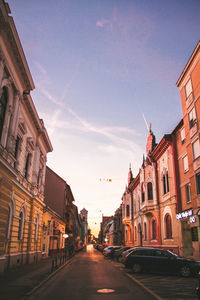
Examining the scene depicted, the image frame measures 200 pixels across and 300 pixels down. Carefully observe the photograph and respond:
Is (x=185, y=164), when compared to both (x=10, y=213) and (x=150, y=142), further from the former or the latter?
(x=10, y=213)

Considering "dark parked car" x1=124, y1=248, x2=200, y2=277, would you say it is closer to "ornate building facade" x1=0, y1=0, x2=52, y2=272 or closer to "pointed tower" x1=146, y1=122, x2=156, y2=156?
"ornate building facade" x1=0, y1=0, x2=52, y2=272

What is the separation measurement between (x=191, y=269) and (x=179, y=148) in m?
12.1

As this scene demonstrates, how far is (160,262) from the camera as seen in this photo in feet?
51.7

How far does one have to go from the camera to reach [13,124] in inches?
637

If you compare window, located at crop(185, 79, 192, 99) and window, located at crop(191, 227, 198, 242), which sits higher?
window, located at crop(185, 79, 192, 99)

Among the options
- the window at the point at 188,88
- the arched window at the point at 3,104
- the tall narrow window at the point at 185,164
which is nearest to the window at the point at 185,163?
the tall narrow window at the point at 185,164

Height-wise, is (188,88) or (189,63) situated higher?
(189,63)

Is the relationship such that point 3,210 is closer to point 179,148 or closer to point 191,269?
point 191,269

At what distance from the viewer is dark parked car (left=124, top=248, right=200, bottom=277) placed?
591 inches

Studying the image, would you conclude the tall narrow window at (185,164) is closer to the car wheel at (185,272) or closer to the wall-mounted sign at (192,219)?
the wall-mounted sign at (192,219)

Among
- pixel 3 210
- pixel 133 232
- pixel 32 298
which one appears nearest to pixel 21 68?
pixel 3 210

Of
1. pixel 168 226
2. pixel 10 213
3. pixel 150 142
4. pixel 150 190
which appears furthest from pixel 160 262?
pixel 150 142

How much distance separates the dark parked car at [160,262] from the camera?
1500cm

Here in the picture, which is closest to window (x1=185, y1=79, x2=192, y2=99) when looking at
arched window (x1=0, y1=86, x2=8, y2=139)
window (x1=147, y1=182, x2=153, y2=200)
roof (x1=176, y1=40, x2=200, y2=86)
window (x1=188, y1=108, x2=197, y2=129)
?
roof (x1=176, y1=40, x2=200, y2=86)
